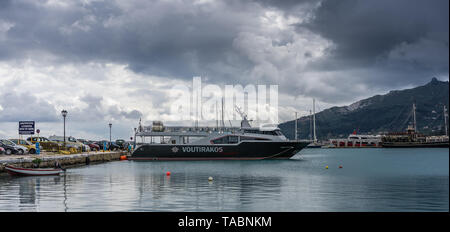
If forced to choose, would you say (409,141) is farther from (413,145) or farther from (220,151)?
(220,151)

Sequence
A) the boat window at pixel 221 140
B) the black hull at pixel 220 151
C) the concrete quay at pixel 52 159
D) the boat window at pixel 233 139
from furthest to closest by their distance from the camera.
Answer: the boat window at pixel 221 140 < the boat window at pixel 233 139 < the black hull at pixel 220 151 < the concrete quay at pixel 52 159

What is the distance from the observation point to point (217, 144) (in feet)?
199

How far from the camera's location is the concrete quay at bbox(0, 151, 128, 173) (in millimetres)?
33722

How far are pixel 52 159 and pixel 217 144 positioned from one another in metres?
26.0

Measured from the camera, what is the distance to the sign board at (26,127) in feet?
140

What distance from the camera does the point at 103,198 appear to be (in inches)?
822

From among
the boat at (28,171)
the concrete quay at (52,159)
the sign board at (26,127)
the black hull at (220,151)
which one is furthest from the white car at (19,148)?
the black hull at (220,151)

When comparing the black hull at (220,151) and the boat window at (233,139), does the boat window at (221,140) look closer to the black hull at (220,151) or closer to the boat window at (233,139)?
the boat window at (233,139)

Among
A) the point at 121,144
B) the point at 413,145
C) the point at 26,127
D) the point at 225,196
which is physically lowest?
the point at 413,145

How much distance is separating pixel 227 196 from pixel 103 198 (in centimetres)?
639

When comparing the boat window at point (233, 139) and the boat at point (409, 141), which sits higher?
the boat window at point (233, 139)

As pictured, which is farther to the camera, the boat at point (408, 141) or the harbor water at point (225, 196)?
the boat at point (408, 141)

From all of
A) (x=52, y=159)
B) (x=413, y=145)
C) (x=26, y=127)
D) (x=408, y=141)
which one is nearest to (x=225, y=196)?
(x=52, y=159)
